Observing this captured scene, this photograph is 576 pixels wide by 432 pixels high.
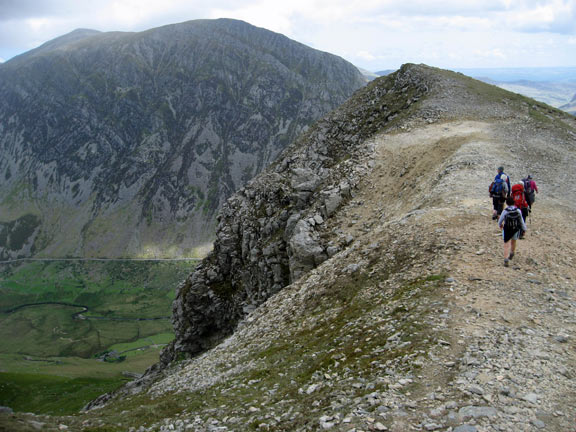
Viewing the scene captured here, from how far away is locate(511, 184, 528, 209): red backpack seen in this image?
20.1 meters

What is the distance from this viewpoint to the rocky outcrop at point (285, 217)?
1483 inches

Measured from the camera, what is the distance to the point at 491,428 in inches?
394

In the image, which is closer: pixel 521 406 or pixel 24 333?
pixel 521 406

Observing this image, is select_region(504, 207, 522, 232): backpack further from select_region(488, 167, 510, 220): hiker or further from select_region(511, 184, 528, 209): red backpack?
select_region(488, 167, 510, 220): hiker

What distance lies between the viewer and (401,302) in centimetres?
1752

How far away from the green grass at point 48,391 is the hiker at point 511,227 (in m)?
91.1

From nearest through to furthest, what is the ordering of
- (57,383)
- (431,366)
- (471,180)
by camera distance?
(431,366), (471,180), (57,383)

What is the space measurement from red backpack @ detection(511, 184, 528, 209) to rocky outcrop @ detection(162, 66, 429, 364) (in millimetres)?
13951

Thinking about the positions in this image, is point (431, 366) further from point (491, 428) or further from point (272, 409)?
point (272, 409)

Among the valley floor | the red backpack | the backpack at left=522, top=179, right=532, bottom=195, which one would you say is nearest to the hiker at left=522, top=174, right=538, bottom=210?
the backpack at left=522, top=179, right=532, bottom=195

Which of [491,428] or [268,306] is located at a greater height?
[491,428]

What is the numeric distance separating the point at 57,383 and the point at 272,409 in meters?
113

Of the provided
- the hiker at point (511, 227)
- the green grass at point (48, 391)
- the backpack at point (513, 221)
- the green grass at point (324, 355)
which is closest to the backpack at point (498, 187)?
the hiker at point (511, 227)

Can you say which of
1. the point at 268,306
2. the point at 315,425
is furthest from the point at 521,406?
the point at 268,306
